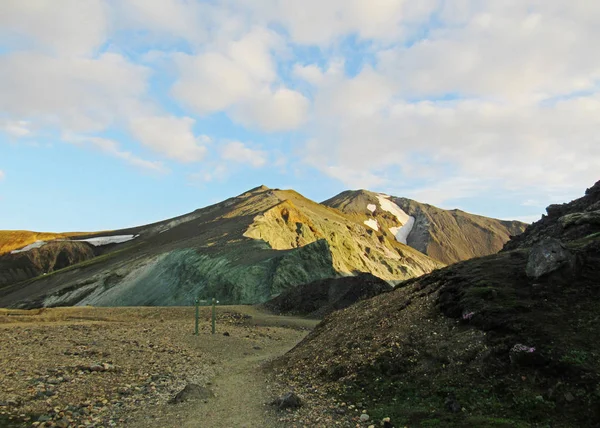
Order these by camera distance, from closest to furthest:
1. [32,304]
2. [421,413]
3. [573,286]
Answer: [421,413] → [573,286] → [32,304]

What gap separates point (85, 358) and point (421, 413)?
1266 cm

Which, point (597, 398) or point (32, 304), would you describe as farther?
point (32, 304)

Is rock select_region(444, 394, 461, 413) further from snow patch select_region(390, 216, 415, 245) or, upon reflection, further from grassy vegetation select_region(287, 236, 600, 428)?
snow patch select_region(390, 216, 415, 245)

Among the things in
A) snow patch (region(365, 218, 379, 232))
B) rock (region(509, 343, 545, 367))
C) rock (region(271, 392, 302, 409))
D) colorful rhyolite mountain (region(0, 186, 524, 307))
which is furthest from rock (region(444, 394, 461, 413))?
snow patch (region(365, 218, 379, 232))

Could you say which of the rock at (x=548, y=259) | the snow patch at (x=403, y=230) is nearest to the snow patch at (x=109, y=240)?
the snow patch at (x=403, y=230)

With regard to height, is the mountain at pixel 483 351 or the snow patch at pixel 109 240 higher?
the snow patch at pixel 109 240

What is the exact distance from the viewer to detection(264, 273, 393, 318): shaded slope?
3775cm

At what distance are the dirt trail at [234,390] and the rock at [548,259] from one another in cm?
890

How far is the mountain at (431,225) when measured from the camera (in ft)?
520

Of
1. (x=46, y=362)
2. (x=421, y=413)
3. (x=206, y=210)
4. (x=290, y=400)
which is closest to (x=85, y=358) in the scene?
(x=46, y=362)

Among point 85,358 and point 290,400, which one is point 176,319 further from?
point 290,400

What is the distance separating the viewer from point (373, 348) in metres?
13.6

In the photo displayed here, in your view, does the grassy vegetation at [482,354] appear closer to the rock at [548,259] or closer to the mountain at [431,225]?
the rock at [548,259]

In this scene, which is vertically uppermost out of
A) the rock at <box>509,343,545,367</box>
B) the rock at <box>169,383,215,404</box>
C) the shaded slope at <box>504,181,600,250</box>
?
the shaded slope at <box>504,181,600,250</box>
